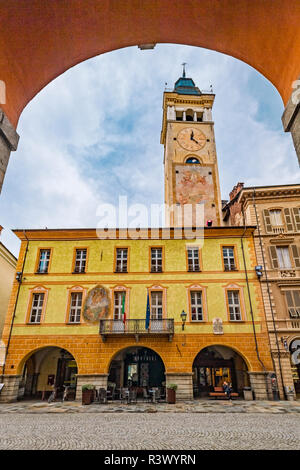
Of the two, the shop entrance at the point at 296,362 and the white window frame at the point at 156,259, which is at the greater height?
the white window frame at the point at 156,259

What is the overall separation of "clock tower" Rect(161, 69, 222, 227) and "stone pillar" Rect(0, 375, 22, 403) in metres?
18.0

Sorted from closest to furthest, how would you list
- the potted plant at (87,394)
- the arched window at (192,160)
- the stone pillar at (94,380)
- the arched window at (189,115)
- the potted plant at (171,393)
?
the potted plant at (87,394) → the potted plant at (171,393) → the stone pillar at (94,380) → the arched window at (192,160) → the arched window at (189,115)

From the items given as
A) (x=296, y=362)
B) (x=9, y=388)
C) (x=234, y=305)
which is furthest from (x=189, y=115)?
(x=9, y=388)

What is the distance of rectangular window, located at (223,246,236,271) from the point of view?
65.7 ft

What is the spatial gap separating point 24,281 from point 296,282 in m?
18.3

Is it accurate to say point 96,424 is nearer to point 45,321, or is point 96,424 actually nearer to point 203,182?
point 45,321

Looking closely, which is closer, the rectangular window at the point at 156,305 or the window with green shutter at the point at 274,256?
the rectangular window at the point at 156,305

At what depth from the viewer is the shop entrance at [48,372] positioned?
20422 mm

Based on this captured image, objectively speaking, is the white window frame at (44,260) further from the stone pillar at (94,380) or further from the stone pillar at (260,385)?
the stone pillar at (260,385)

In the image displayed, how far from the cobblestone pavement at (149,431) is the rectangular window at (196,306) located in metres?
6.50

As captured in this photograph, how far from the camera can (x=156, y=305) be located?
62.8 ft

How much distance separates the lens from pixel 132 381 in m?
20.2

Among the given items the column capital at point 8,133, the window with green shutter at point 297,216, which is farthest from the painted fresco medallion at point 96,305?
the column capital at point 8,133
